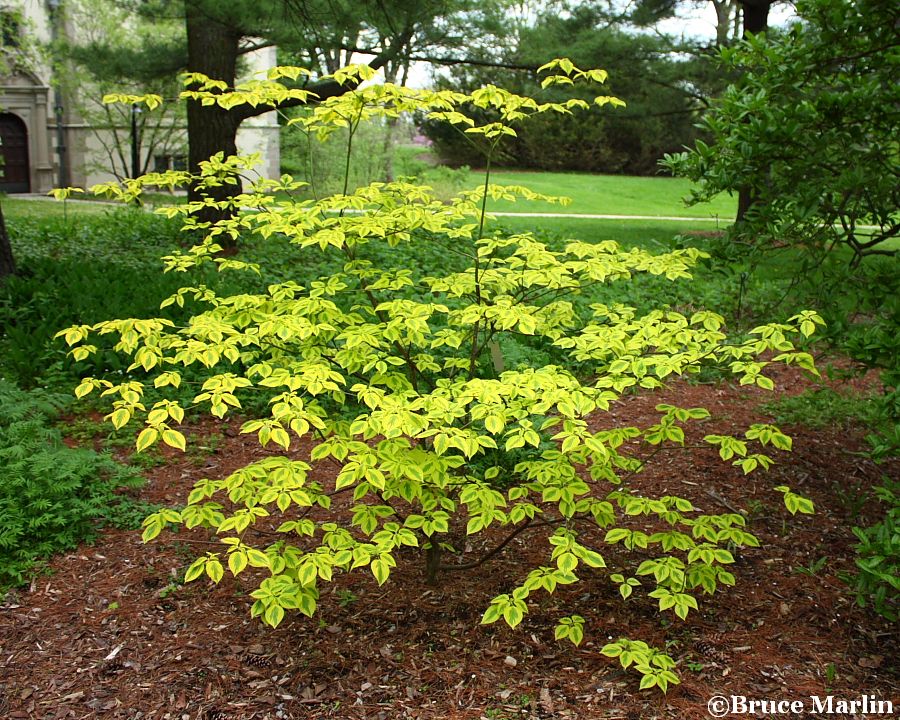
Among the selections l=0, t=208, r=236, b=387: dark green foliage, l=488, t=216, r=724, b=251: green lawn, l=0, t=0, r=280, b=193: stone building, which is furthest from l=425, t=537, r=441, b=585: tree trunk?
l=0, t=0, r=280, b=193: stone building

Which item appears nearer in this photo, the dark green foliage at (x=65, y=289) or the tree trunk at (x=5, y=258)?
the dark green foliage at (x=65, y=289)

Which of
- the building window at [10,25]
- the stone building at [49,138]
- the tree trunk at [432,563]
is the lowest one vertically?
the tree trunk at [432,563]

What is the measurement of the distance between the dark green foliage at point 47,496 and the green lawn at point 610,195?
15441mm

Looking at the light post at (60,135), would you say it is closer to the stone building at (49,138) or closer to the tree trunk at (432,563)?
the stone building at (49,138)

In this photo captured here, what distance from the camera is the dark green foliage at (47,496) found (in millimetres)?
3723

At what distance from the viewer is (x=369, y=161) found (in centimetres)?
2033

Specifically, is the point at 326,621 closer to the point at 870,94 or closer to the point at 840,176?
the point at 840,176

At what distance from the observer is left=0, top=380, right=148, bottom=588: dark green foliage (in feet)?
12.2

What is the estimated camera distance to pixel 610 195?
81.6 feet

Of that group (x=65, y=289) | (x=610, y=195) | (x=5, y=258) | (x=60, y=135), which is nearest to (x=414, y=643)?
(x=65, y=289)

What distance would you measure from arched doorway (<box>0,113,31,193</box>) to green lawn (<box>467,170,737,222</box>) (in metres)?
13.7

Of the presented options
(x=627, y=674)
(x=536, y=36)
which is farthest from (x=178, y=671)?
(x=536, y=36)

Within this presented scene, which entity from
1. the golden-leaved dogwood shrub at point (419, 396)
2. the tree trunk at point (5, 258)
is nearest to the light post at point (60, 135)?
the tree trunk at point (5, 258)

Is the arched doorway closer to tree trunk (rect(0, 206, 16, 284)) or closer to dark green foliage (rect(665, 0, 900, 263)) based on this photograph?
tree trunk (rect(0, 206, 16, 284))
